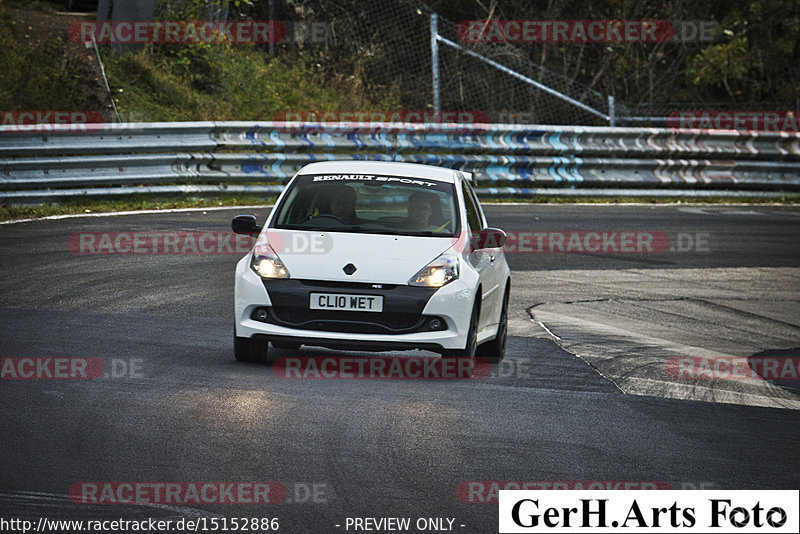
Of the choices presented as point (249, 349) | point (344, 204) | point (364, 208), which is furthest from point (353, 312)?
point (364, 208)

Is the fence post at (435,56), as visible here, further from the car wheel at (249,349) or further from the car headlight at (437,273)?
the car wheel at (249,349)

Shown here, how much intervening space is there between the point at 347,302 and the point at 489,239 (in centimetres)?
150

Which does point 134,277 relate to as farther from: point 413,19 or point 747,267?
point 413,19

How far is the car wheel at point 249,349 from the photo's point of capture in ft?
31.2

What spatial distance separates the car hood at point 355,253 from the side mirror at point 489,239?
0.36m

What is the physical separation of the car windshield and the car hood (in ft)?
0.57

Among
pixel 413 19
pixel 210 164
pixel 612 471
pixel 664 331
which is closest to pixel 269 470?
pixel 612 471

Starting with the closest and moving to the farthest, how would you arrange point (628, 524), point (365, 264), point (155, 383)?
1. point (628, 524)
2. point (155, 383)
3. point (365, 264)

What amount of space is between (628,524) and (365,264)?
394 centimetres

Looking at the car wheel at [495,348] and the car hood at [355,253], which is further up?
the car hood at [355,253]

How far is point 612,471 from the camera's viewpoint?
666 centimetres

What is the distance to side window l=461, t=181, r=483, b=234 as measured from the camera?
10682 mm

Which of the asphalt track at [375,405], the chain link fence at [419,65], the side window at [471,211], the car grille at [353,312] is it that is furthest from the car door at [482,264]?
the chain link fence at [419,65]

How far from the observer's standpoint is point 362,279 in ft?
30.4
